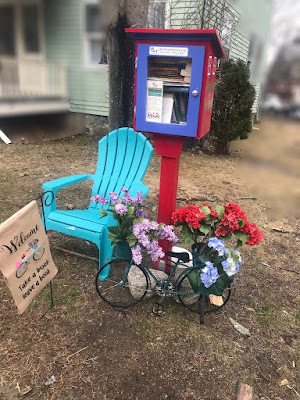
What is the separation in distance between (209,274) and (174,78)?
4.29 feet

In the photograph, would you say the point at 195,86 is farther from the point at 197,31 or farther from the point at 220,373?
the point at 220,373

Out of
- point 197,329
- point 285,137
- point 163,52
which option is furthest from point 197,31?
point 197,329

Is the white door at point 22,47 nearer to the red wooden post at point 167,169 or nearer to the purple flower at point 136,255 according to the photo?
the red wooden post at point 167,169

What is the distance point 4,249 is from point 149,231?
87 centimetres

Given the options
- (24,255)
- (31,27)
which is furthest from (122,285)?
(31,27)

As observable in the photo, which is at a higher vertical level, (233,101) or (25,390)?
(233,101)

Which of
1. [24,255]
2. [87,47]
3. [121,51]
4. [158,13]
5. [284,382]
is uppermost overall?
[158,13]

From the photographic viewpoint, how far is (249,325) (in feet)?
7.41

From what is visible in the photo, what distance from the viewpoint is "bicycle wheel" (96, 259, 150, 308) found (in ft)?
7.61

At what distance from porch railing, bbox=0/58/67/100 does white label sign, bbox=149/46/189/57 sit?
404cm

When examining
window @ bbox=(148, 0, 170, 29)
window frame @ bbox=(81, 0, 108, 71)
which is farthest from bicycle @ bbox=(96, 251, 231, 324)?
window @ bbox=(148, 0, 170, 29)

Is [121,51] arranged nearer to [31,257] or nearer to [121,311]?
[31,257]

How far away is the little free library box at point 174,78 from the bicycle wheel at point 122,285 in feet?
3.40

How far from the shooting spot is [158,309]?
2309 millimetres
